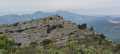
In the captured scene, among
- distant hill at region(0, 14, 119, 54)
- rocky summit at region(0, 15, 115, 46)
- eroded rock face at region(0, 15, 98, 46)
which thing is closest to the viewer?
distant hill at region(0, 14, 119, 54)

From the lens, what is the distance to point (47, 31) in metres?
70.8

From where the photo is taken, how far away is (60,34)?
64438 mm

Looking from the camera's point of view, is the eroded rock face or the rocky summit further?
the eroded rock face

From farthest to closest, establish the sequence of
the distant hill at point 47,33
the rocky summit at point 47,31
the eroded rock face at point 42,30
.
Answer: the eroded rock face at point 42,30, the rocky summit at point 47,31, the distant hill at point 47,33

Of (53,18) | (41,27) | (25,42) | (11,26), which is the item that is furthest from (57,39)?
(11,26)

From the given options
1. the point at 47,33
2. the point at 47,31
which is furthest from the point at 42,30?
the point at 47,33

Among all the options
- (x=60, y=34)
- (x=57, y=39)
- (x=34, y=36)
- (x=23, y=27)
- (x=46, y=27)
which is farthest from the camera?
(x=23, y=27)

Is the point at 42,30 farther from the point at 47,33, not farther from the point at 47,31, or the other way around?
the point at 47,33

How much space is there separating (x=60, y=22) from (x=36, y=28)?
432 inches

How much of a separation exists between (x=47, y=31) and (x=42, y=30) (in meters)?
3.70

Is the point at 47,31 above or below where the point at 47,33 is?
above

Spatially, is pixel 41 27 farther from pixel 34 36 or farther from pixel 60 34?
pixel 60 34

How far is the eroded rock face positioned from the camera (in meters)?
64.0

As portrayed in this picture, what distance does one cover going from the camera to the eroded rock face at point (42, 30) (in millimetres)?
63959
